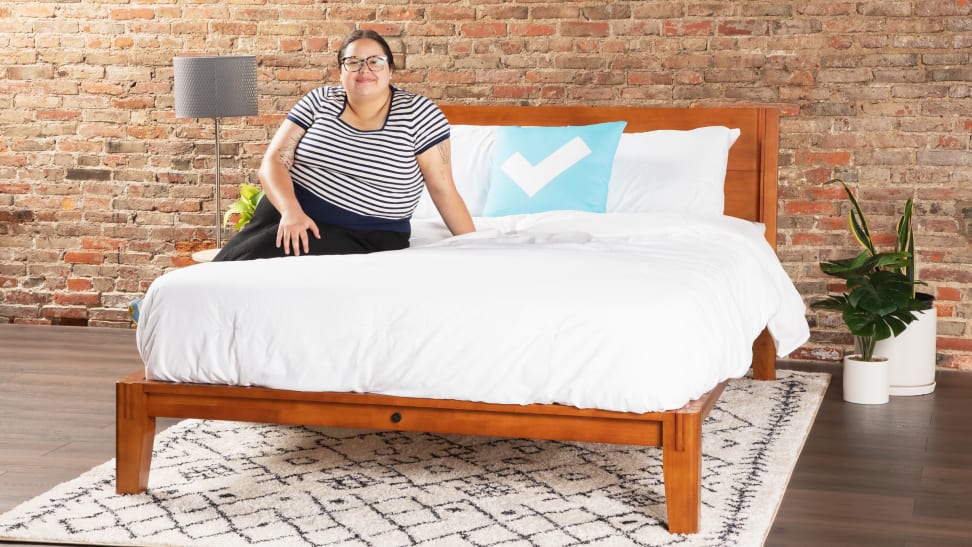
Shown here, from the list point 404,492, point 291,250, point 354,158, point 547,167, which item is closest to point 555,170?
point 547,167

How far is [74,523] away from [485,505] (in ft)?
3.24

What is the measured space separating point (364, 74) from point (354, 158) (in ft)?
0.82

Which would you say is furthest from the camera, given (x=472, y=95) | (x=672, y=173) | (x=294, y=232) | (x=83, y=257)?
(x=83, y=257)

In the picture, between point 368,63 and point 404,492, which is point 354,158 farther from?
point 404,492

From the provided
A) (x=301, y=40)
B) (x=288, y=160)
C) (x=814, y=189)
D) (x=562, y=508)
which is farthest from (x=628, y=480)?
(x=301, y=40)

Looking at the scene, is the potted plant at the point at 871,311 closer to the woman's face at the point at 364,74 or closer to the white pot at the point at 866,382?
the white pot at the point at 866,382

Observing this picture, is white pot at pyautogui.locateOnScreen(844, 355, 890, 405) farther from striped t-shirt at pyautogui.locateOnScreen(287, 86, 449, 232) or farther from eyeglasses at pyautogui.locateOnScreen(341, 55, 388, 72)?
eyeglasses at pyautogui.locateOnScreen(341, 55, 388, 72)

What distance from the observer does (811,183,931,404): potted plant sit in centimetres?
416

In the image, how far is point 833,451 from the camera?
11.9 feet

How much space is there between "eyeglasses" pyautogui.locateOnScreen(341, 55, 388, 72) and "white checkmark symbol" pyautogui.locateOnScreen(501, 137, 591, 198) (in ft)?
3.05

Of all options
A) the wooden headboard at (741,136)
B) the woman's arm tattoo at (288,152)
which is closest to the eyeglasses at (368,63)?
the woman's arm tattoo at (288,152)

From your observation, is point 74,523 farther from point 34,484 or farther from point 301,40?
point 301,40

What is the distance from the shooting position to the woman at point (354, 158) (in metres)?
3.63

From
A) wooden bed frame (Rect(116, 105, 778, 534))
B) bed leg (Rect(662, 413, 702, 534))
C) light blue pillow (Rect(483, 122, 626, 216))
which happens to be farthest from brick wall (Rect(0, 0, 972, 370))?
bed leg (Rect(662, 413, 702, 534))
